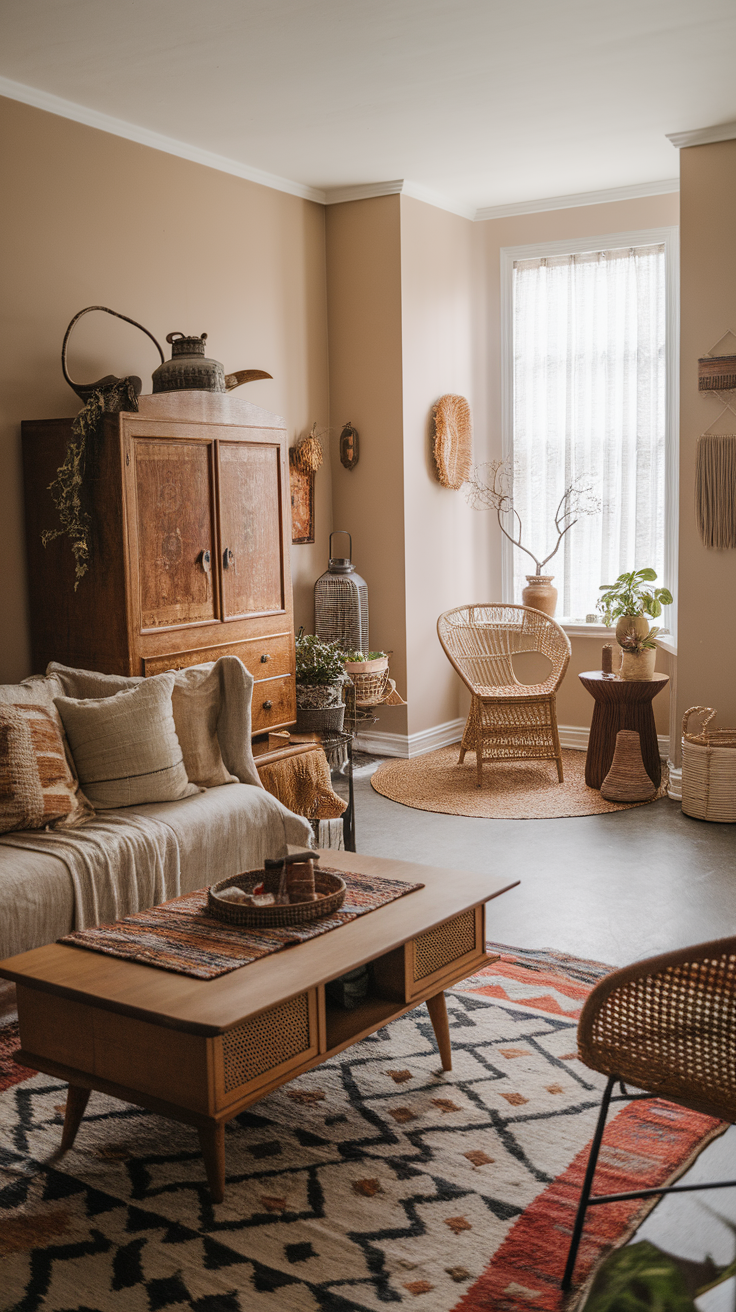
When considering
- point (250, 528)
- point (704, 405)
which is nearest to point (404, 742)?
point (250, 528)

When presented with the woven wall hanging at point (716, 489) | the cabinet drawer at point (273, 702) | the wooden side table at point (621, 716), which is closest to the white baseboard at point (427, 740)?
the wooden side table at point (621, 716)

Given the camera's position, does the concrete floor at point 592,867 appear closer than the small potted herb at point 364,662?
Yes

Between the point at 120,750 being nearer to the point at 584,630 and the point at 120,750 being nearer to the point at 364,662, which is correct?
the point at 364,662

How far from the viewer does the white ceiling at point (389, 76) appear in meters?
3.51

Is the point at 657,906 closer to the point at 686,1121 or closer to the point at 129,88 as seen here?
the point at 686,1121

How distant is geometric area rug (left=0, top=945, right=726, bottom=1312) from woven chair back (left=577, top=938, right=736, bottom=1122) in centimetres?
36

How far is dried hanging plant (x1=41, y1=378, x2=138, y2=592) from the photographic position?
3738mm

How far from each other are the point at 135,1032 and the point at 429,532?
4.27m

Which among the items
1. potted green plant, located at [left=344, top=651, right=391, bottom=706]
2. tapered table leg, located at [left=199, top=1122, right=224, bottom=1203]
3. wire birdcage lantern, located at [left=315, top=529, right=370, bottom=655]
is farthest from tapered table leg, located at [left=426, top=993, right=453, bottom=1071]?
wire birdcage lantern, located at [left=315, top=529, right=370, bottom=655]

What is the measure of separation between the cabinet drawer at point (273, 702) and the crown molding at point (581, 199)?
3.18 metres

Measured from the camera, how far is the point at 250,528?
14.6 feet

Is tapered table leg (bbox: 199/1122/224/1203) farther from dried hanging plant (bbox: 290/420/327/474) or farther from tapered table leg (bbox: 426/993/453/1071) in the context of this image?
dried hanging plant (bbox: 290/420/327/474)

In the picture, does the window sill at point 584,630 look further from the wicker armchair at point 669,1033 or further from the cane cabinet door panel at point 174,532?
the wicker armchair at point 669,1033

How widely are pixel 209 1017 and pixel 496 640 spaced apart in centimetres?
434
